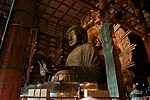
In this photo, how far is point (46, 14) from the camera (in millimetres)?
7785

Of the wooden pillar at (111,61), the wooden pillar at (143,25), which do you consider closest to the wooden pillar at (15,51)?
the wooden pillar at (111,61)

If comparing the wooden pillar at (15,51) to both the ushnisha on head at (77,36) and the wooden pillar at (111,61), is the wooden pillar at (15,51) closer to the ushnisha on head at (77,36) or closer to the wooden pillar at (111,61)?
the wooden pillar at (111,61)

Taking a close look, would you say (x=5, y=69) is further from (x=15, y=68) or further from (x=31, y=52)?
(x=31, y=52)

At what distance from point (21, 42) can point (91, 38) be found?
6.12 metres

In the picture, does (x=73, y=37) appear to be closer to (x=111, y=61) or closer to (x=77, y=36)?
(x=77, y=36)

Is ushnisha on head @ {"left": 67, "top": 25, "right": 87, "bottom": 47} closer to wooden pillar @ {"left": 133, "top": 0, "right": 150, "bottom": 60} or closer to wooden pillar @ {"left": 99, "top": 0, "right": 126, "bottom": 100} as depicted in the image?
wooden pillar @ {"left": 133, "top": 0, "right": 150, "bottom": 60}

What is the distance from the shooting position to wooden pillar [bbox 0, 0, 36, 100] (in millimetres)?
1294

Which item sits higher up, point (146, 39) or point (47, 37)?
point (47, 37)

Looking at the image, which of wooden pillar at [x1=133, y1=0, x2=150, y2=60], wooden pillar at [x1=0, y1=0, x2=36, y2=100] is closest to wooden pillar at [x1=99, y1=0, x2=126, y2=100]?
wooden pillar at [x1=133, y1=0, x2=150, y2=60]

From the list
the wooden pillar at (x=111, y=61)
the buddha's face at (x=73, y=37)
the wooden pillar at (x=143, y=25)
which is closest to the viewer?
the wooden pillar at (x=111, y=61)

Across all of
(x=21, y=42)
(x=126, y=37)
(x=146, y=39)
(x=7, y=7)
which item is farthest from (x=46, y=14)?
(x=21, y=42)

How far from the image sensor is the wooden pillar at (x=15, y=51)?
1.29 meters

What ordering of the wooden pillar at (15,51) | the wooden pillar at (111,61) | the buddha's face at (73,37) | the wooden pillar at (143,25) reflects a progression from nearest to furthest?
the wooden pillar at (15,51), the wooden pillar at (111,61), the wooden pillar at (143,25), the buddha's face at (73,37)

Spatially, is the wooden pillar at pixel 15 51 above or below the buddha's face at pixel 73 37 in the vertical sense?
below
